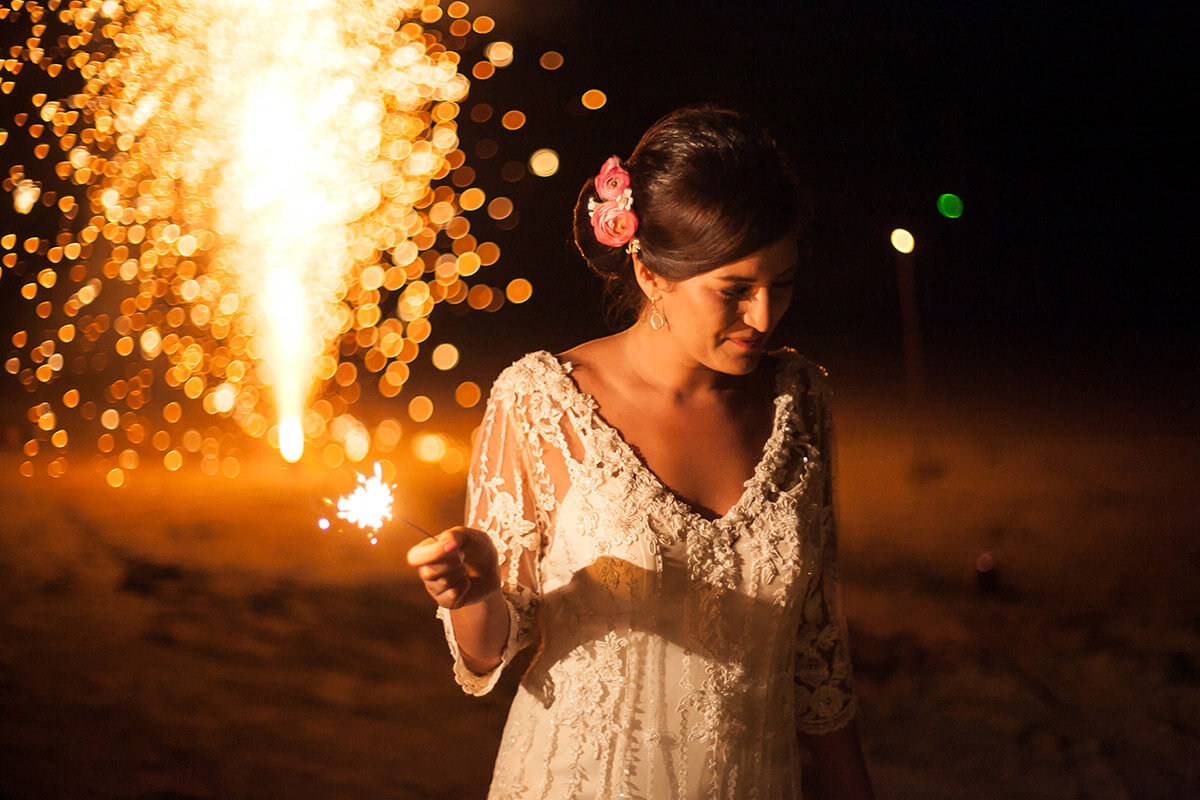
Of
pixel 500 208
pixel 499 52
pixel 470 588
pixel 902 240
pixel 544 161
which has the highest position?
pixel 499 52

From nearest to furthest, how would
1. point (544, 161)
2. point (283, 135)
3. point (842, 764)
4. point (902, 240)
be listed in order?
point (842, 764), point (283, 135), point (902, 240), point (544, 161)

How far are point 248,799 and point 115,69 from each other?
293 cm

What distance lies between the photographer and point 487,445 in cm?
159

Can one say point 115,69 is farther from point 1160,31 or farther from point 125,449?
point 1160,31

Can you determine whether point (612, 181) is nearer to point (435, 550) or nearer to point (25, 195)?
point (435, 550)

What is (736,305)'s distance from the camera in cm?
153

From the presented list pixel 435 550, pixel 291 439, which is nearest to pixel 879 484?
pixel 291 439

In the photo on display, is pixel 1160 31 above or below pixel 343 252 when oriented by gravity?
above

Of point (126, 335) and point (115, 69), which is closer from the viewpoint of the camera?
point (115, 69)

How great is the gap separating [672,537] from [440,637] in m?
3.38

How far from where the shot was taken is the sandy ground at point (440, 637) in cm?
363

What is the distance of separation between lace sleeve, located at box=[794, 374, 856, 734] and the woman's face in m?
0.31

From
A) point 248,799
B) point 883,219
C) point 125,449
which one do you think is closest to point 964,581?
point 883,219

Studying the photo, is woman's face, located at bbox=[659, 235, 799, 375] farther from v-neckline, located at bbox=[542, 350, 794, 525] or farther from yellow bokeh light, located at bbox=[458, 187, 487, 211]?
yellow bokeh light, located at bbox=[458, 187, 487, 211]
